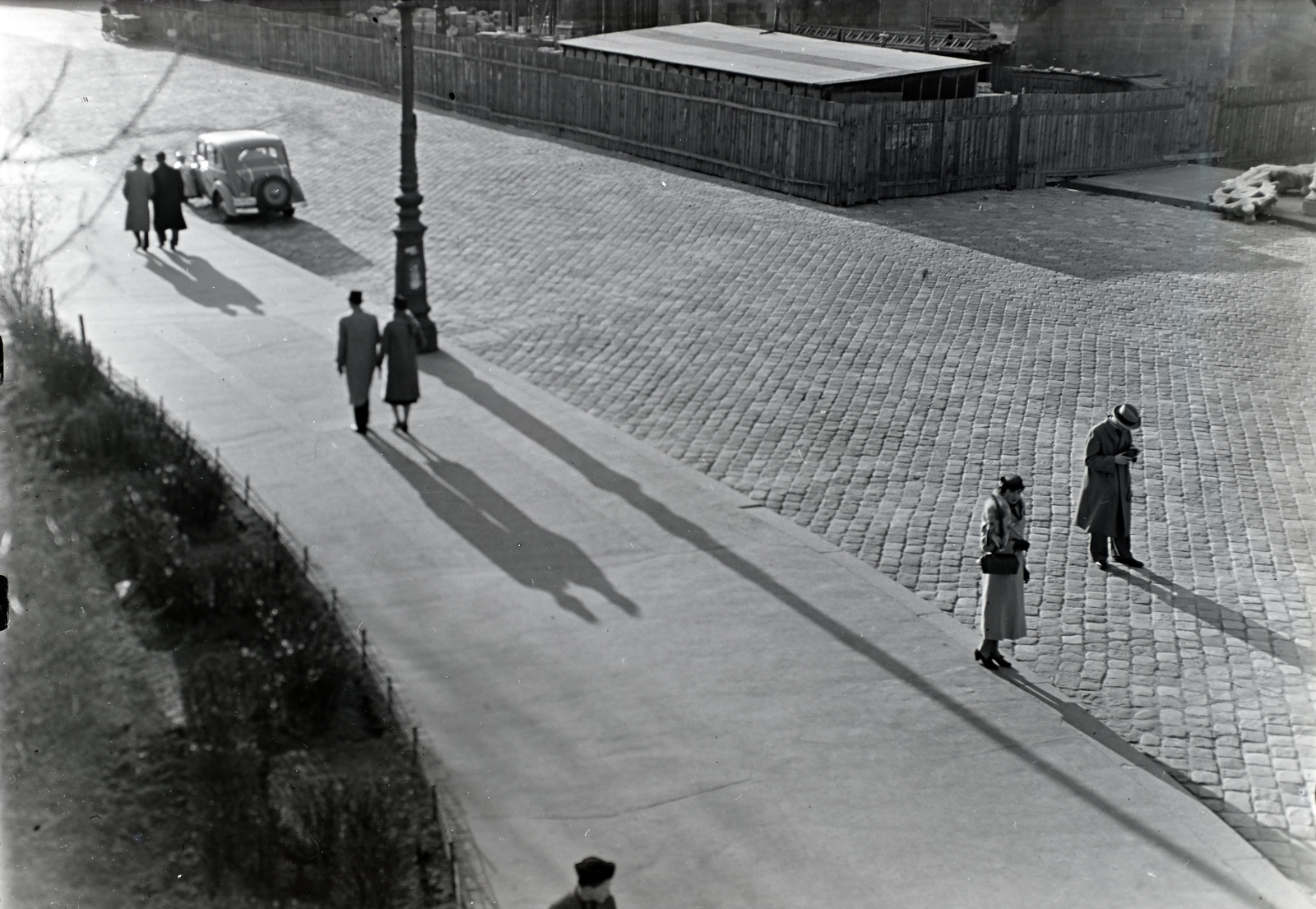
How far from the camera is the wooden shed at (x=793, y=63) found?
90.9ft

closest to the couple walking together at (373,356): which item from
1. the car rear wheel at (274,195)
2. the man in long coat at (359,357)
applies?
the man in long coat at (359,357)

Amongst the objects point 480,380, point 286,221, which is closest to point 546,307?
point 480,380

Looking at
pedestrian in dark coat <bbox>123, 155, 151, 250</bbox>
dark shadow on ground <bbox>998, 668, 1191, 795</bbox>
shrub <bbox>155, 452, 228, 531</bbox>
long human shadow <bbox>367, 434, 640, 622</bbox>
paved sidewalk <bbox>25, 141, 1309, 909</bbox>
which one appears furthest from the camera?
pedestrian in dark coat <bbox>123, 155, 151, 250</bbox>

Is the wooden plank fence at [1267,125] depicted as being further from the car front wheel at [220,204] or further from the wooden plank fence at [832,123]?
the car front wheel at [220,204]

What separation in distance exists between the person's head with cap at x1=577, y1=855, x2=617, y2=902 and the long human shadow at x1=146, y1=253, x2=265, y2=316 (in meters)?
13.8

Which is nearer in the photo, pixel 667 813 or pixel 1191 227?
pixel 667 813

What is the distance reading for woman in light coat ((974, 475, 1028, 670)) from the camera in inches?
398

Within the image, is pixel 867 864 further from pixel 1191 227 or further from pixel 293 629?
pixel 1191 227

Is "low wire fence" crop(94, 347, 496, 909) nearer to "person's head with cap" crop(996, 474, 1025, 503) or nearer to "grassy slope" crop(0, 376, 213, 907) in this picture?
"grassy slope" crop(0, 376, 213, 907)

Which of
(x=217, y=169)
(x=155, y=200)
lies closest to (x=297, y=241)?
(x=155, y=200)

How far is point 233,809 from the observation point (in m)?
7.66

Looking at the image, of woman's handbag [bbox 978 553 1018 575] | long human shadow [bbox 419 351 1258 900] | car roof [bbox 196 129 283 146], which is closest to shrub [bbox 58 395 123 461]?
long human shadow [bbox 419 351 1258 900]

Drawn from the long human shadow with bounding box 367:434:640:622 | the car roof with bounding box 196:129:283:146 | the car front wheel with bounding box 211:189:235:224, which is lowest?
the long human shadow with bounding box 367:434:640:622

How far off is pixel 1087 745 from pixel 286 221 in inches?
713
